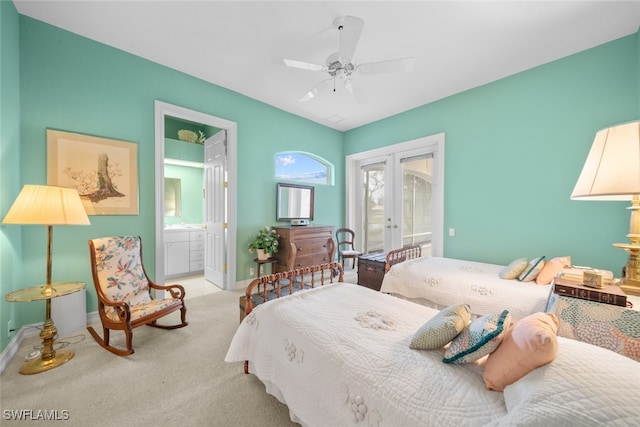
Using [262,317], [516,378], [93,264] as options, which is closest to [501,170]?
[516,378]

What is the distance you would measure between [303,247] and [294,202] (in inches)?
36.9

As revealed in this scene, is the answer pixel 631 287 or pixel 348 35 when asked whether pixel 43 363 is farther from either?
pixel 631 287

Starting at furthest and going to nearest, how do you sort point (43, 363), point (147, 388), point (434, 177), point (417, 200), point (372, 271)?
point (417, 200) → point (434, 177) → point (372, 271) → point (43, 363) → point (147, 388)

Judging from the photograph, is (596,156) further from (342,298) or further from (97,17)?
(97,17)

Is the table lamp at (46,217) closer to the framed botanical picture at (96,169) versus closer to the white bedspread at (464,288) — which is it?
the framed botanical picture at (96,169)

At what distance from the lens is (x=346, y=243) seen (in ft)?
15.9

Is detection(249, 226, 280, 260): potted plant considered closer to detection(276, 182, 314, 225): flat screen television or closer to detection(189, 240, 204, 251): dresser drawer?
detection(276, 182, 314, 225): flat screen television

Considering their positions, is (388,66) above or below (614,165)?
above

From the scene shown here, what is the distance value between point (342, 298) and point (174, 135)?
16.2ft

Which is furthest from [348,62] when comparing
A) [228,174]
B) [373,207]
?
[373,207]

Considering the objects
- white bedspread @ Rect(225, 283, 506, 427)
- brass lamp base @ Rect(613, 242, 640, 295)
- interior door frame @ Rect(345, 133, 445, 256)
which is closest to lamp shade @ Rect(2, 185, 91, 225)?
white bedspread @ Rect(225, 283, 506, 427)

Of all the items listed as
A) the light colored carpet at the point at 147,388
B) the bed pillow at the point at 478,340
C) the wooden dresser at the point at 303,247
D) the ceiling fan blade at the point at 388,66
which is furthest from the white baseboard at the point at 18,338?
the ceiling fan blade at the point at 388,66

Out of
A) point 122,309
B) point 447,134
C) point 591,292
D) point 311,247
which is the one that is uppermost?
point 447,134

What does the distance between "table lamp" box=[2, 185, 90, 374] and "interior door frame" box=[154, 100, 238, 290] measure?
975mm
